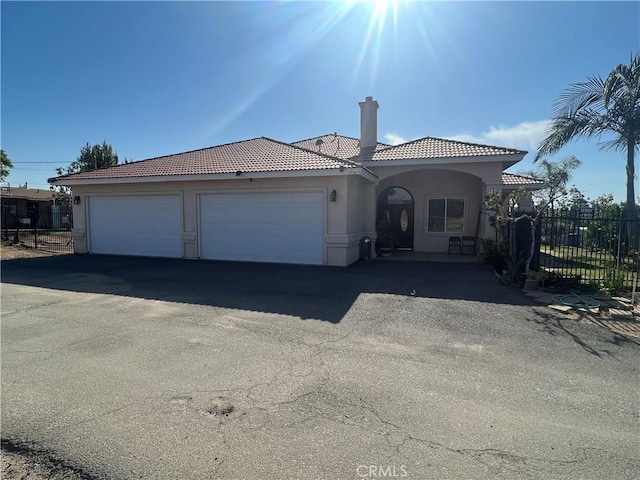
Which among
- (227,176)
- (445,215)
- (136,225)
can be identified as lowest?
(136,225)

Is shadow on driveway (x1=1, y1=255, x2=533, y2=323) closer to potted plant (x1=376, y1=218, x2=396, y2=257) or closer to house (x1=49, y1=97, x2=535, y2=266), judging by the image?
house (x1=49, y1=97, x2=535, y2=266)

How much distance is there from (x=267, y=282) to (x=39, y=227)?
2919 centimetres

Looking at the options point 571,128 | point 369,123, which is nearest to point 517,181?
point 571,128

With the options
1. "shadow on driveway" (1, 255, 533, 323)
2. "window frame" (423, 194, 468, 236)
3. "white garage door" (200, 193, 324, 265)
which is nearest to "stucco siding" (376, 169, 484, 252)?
"window frame" (423, 194, 468, 236)

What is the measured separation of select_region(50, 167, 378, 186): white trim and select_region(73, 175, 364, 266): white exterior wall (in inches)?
16.3

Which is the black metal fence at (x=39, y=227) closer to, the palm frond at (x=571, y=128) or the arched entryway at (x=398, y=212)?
the arched entryway at (x=398, y=212)

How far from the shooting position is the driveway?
2.65 meters

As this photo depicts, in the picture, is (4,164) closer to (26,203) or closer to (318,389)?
(26,203)

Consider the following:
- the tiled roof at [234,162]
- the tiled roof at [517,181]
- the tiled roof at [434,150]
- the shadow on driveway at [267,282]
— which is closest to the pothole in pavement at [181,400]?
the shadow on driveway at [267,282]

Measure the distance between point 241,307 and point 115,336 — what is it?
223 cm

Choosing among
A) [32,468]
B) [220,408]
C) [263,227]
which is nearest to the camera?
[32,468]

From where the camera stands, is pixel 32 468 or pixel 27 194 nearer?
pixel 32 468

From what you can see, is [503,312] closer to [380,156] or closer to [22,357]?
[22,357]

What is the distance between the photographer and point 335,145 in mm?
18375
